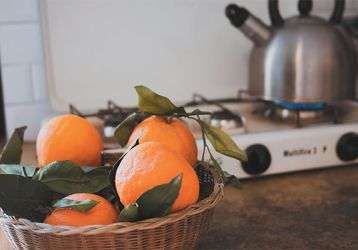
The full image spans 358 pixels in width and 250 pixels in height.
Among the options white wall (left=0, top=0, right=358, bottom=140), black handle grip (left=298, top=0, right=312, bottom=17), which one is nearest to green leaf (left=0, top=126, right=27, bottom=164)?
white wall (left=0, top=0, right=358, bottom=140)

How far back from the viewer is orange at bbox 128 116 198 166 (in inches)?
17.5

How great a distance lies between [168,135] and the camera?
448 millimetres

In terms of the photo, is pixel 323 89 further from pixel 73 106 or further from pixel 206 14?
pixel 73 106

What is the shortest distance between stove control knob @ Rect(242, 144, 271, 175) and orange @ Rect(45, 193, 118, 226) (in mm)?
354

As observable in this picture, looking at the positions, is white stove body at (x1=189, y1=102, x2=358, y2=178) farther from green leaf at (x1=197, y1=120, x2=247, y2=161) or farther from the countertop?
green leaf at (x1=197, y1=120, x2=247, y2=161)

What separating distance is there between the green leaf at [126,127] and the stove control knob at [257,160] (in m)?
0.25

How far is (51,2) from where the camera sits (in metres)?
0.93

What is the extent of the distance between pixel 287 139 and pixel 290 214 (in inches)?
6.4

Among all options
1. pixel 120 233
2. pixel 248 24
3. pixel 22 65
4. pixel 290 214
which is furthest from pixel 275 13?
pixel 120 233

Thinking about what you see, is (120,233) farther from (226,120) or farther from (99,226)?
(226,120)

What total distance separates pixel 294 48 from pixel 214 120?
21 centimetres

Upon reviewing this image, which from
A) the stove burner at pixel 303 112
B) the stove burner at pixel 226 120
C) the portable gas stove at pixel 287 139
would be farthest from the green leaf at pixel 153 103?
the stove burner at pixel 303 112

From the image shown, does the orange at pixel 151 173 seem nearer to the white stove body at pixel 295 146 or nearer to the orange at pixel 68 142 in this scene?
the orange at pixel 68 142

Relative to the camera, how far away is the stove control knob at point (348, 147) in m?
0.75
